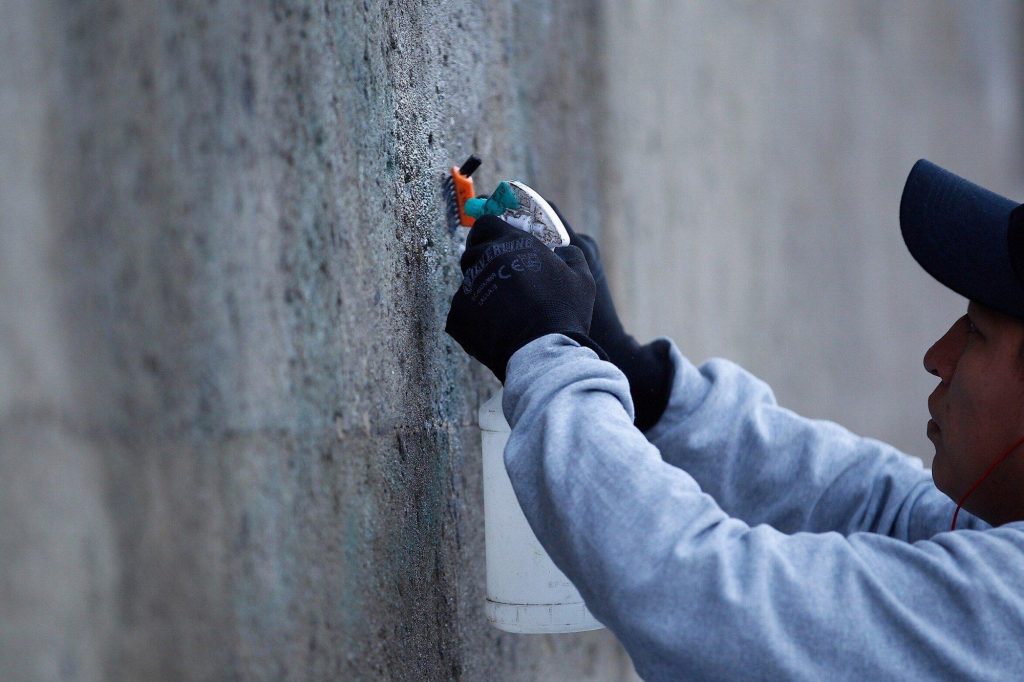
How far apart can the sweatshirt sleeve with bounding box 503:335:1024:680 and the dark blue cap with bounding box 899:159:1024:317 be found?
304 mm

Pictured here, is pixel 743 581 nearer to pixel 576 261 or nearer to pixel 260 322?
pixel 576 261

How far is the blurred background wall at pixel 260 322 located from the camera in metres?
1.61

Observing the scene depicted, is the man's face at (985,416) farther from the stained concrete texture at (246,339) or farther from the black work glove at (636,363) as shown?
the stained concrete texture at (246,339)

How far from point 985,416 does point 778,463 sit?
0.46 meters

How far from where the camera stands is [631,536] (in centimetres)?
109

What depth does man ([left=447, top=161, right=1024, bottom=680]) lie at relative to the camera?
1.07 meters

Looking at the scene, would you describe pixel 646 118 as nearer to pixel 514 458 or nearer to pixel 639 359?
pixel 639 359

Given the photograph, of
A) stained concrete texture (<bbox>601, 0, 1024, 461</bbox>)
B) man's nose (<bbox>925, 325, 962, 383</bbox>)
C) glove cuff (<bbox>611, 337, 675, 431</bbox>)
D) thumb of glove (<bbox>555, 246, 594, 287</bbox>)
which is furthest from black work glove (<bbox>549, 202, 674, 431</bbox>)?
stained concrete texture (<bbox>601, 0, 1024, 461</bbox>)

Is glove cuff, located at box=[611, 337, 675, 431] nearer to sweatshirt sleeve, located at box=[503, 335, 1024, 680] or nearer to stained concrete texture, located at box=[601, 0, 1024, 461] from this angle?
sweatshirt sleeve, located at box=[503, 335, 1024, 680]

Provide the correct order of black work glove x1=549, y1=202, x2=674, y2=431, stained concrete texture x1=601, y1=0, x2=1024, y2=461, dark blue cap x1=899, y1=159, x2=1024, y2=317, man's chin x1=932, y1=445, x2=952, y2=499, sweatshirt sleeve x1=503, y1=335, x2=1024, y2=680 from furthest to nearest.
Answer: stained concrete texture x1=601, y1=0, x2=1024, y2=461 < black work glove x1=549, y1=202, x2=674, y2=431 < man's chin x1=932, y1=445, x2=952, y2=499 < dark blue cap x1=899, y1=159, x2=1024, y2=317 < sweatshirt sleeve x1=503, y1=335, x2=1024, y2=680

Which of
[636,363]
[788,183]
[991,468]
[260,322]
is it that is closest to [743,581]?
[991,468]

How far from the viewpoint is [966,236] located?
4.28ft

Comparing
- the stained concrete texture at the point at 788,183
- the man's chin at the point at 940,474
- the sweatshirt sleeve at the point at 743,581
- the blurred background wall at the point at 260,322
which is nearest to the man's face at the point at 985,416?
the man's chin at the point at 940,474

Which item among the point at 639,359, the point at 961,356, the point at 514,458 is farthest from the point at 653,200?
the point at 514,458
